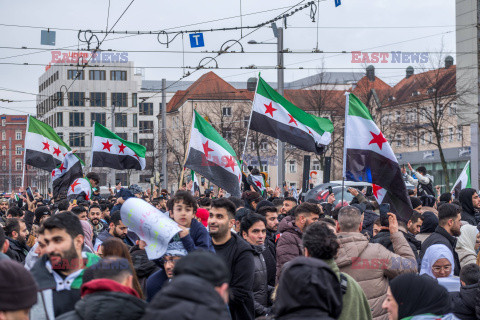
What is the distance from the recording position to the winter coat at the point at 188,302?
315 centimetres

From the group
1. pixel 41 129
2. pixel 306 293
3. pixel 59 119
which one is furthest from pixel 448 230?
pixel 59 119

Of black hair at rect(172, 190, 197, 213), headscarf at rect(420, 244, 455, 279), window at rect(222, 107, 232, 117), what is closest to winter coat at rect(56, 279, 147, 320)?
black hair at rect(172, 190, 197, 213)

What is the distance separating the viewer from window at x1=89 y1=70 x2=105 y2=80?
105125mm

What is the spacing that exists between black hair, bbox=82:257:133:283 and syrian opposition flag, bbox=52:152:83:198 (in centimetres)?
1194

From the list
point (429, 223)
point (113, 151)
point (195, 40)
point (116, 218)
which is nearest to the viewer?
point (429, 223)

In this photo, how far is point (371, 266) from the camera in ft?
20.9

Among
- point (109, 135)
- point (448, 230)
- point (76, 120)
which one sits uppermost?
point (76, 120)

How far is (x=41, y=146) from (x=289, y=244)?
11.8m

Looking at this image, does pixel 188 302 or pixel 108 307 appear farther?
pixel 108 307

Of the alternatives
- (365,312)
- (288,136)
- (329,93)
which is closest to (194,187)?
(288,136)

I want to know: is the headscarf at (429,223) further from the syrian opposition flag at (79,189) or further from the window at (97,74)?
the window at (97,74)

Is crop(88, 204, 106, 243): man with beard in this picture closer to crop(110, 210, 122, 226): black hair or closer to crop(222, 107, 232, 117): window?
crop(110, 210, 122, 226): black hair

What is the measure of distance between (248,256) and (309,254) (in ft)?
4.67

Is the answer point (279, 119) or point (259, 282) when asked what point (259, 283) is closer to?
point (259, 282)
